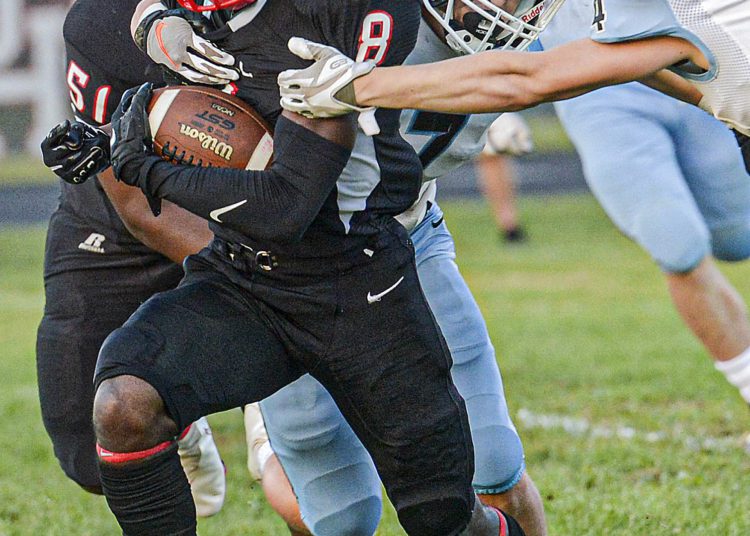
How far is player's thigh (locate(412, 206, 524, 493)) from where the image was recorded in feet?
10.4

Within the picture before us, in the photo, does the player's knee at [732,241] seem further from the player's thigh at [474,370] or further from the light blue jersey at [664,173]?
the player's thigh at [474,370]

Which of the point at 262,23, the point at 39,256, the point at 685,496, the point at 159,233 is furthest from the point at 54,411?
the point at 39,256

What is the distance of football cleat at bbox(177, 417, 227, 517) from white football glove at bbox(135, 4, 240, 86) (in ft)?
5.37

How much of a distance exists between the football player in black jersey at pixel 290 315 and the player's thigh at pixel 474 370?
30cm

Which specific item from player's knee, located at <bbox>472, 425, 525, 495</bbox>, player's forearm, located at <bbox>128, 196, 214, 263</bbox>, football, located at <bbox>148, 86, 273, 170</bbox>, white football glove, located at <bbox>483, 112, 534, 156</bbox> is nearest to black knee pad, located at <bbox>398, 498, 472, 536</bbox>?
player's knee, located at <bbox>472, 425, 525, 495</bbox>

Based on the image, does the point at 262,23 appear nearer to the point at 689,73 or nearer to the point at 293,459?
the point at 689,73

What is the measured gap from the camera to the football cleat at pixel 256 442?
3818 millimetres

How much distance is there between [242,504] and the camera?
14.4 feet

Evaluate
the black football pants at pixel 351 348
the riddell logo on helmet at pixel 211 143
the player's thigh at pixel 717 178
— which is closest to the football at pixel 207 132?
the riddell logo on helmet at pixel 211 143

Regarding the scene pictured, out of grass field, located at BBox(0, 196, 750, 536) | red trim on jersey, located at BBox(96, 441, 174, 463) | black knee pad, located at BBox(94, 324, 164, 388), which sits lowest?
grass field, located at BBox(0, 196, 750, 536)

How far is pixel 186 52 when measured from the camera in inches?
104

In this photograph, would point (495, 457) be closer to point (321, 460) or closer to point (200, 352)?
point (321, 460)

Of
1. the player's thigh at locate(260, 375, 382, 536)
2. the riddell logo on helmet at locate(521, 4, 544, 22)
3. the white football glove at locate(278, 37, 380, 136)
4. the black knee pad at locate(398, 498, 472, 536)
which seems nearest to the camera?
the white football glove at locate(278, 37, 380, 136)

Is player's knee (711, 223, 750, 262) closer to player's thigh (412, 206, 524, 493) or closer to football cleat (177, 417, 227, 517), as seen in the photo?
player's thigh (412, 206, 524, 493)
